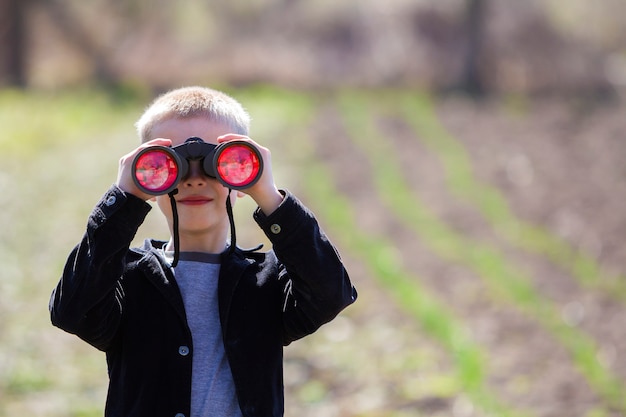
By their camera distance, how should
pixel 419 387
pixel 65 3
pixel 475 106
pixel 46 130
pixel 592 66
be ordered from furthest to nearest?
pixel 65 3 → pixel 592 66 → pixel 475 106 → pixel 46 130 → pixel 419 387

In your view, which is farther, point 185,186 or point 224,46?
point 224,46

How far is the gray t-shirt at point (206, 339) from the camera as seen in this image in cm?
237

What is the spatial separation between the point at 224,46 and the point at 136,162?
22802mm

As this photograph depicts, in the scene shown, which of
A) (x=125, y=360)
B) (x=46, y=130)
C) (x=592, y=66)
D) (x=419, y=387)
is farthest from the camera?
(x=592, y=66)

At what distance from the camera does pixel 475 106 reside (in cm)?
1933

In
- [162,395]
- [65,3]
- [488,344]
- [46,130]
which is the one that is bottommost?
[162,395]

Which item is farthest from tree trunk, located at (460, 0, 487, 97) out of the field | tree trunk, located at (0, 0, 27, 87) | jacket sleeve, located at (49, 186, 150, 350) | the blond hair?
jacket sleeve, located at (49, 186, 150, 350)

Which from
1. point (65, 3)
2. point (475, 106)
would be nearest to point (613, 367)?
point (475, 106)

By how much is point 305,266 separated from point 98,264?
50cm

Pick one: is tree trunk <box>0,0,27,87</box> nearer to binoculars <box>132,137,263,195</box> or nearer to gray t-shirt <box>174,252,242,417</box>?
gray t-shirt <box>174,252,242,417</box>

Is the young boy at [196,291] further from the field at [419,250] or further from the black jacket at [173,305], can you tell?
the field at [419,250]

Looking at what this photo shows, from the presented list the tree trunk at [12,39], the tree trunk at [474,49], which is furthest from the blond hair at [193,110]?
the tree trunk at [12,39]

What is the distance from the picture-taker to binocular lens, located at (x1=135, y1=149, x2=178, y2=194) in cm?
225

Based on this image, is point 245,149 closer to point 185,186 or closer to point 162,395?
point 185,186
